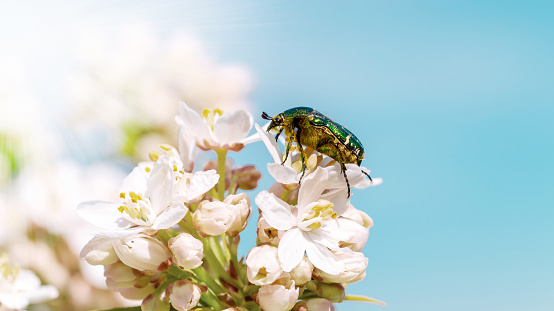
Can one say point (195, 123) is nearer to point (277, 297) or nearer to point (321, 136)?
point (321, 136)

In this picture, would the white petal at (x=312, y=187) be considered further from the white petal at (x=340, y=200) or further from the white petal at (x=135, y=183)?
the white petal at (x=135, y=183)

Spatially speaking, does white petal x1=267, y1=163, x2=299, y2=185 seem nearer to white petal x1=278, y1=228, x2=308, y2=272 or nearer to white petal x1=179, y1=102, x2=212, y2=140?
white petal x1=278, y1=228, x2=308, y2=272

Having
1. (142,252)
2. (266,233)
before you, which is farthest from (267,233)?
(142,252)

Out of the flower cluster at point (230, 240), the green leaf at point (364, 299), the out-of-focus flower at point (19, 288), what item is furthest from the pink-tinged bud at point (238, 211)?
the out-of-focus flower at point (19, 288)

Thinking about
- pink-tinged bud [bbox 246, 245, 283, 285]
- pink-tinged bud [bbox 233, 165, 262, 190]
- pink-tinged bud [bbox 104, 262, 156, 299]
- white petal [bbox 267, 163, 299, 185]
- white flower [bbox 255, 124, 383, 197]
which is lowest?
pink-tinged bud [bbox 104, 262, 156, 299]

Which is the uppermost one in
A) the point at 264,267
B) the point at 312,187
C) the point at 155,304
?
the point at 312,187

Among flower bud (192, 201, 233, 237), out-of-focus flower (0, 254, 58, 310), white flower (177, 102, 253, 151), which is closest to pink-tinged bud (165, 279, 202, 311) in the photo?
flower bud (192, 201, 233, 237)

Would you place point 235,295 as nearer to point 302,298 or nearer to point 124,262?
point 302,298
